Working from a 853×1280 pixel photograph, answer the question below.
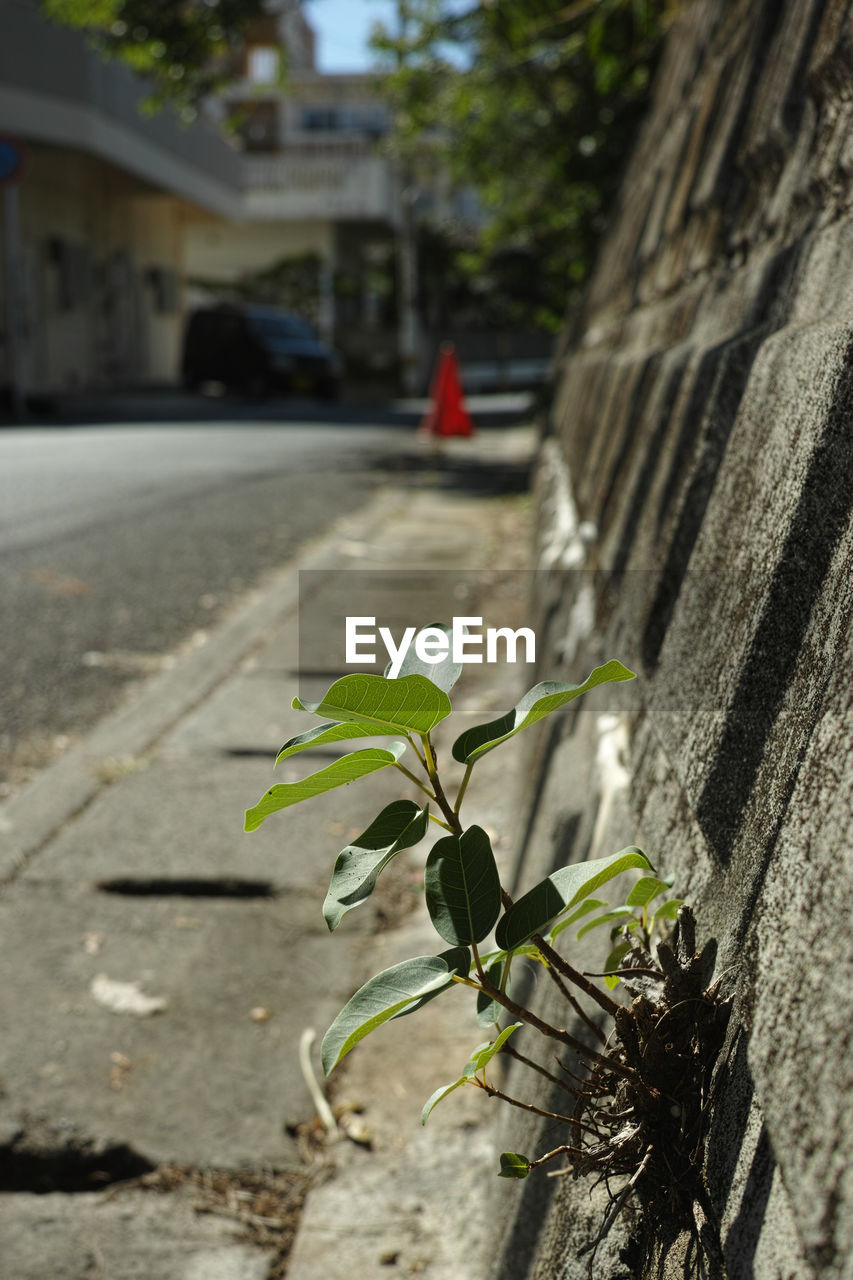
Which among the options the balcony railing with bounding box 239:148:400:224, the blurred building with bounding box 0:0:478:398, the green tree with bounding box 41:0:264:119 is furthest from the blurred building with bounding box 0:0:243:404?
the green tree with bounding box 41:0:264:119

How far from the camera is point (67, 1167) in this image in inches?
Answer: 72.2

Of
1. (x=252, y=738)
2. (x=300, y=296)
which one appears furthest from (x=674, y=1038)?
(x=300, y=296)

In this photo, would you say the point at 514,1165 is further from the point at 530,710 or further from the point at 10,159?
the point at 10,159

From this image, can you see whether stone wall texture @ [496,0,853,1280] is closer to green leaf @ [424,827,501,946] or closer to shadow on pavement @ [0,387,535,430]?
green leaf @ [424,827,501,946]

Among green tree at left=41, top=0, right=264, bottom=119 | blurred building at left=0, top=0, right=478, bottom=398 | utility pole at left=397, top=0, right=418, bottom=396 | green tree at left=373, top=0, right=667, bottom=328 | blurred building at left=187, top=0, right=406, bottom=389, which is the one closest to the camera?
green tree at left=373, top=0, right=667, bottom=328

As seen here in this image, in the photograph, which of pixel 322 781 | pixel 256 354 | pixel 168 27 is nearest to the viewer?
pixel 322 781

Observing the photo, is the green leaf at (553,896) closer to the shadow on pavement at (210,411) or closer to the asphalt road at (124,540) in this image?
the asphalt road at (124,540)

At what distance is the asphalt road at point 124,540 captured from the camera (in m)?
4.45

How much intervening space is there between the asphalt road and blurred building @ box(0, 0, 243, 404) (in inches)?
231

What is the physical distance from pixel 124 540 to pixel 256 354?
16450 millimetres

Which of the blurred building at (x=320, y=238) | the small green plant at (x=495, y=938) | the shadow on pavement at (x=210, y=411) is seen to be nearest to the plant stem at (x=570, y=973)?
the small green plant at (x=495, y=938)

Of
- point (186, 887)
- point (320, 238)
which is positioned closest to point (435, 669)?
point (186, 887)

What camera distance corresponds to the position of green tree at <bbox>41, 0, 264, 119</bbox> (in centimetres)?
929

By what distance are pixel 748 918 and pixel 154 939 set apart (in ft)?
6.29
